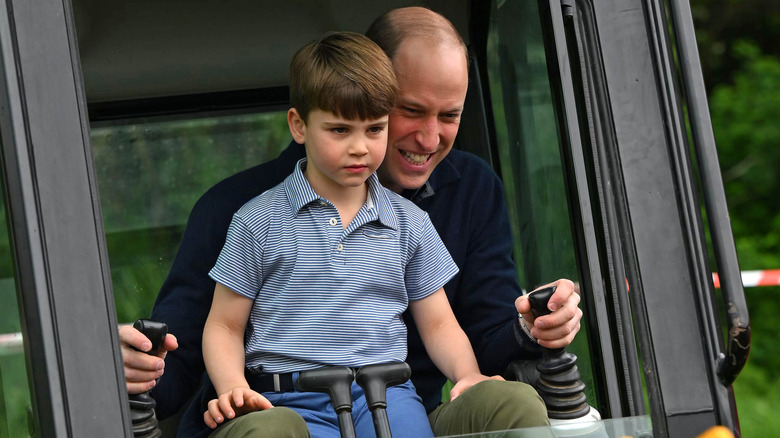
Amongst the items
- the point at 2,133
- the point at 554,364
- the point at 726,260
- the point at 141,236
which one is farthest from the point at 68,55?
the point at 141,236

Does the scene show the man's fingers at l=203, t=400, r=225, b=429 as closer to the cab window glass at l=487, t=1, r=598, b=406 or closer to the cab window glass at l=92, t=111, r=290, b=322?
the cab window glass at l=487, t=1, r=598, b=406

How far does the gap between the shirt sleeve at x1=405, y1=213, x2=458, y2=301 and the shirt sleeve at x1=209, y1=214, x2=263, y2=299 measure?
0.95 feet

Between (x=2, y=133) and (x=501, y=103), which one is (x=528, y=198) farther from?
(x=2, y=133)

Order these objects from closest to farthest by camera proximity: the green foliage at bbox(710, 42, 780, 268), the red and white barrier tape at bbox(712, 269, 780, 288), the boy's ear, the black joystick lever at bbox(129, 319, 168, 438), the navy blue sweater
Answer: the black joystick lever at bbox(129, 319, 168, 438) < the boy's ear < the navy blue sweater < the red and white barrier tape at bbox(712, 269, 780, 288) < the green foliage at bbox(710, 42, 780, 268)

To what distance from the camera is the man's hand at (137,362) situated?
1.49 m

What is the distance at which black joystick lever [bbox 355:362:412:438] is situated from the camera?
5.03 feet

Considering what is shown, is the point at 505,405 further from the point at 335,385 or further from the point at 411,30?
the point at 411,30

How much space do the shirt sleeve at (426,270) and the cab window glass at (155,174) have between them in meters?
1.03

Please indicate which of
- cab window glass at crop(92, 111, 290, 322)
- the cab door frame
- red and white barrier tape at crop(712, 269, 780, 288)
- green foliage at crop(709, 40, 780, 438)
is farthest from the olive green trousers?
green foliage at crop(709, 40, 780, 438)

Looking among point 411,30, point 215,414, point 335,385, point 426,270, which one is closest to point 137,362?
point 215,414

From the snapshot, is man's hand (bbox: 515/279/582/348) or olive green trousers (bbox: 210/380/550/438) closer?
olive green trousers (bbox: 210/380/550/438)

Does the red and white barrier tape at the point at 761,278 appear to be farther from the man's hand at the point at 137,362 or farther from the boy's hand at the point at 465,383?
the man's hand at the point at 137,362

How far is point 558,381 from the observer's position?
5.70 feet

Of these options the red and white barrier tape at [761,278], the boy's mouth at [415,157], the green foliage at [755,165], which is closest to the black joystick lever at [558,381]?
the boy's mouth at [415,157]
